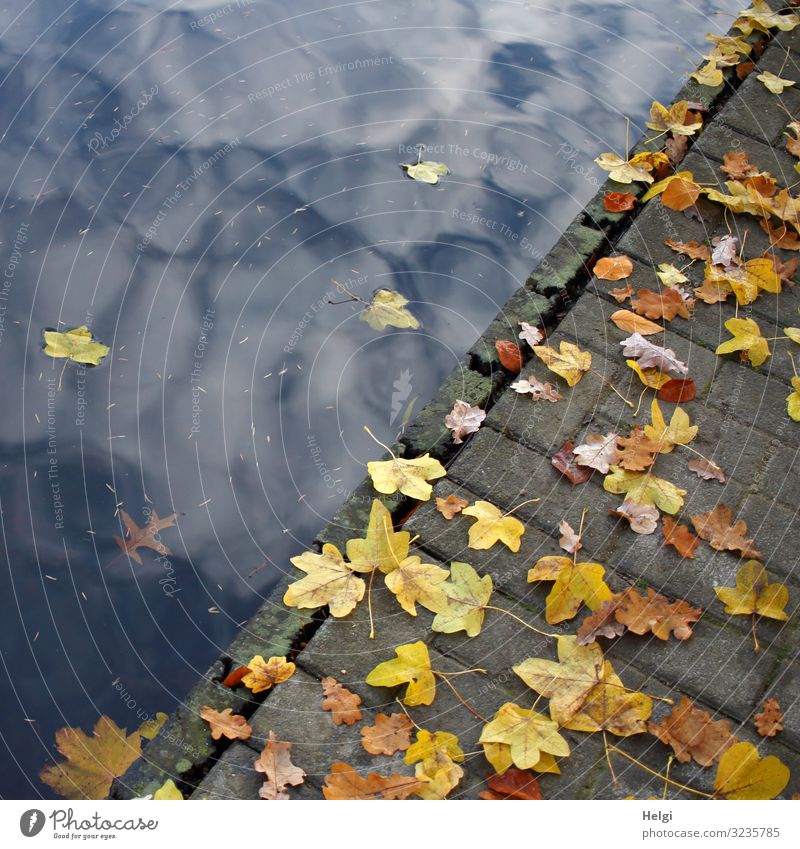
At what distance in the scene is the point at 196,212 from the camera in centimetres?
361

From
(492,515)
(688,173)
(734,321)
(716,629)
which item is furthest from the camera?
(688,173)

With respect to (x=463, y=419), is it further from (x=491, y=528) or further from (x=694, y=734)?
(x=694, y=734)

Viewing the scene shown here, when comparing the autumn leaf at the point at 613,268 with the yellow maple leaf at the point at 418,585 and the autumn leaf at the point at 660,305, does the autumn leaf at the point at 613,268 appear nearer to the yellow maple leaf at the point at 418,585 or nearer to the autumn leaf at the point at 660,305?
the autumn leaf at the point at 660,305

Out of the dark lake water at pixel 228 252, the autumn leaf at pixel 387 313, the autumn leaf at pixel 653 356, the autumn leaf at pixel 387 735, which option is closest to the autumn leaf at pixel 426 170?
the dark lake water at pixel 228 252

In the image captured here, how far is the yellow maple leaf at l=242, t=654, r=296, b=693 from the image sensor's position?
2.37m

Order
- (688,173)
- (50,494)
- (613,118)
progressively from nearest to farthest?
(50,494) < (688,173) < (613,118)

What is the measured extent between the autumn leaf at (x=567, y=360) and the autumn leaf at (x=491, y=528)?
21.3 inches

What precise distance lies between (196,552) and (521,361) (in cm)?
116

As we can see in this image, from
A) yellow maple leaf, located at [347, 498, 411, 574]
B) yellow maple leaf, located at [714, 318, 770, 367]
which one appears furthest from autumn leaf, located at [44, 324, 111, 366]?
yellow maple leaf, located at [714, 318, 770, 367]

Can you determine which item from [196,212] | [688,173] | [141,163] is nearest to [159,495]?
[196,212]

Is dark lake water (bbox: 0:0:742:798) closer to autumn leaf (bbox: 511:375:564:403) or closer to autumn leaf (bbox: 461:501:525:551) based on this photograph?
autumn leaf (bbox: 511:375:564:403)

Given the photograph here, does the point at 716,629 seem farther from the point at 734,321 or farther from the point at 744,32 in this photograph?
the point at 744,32

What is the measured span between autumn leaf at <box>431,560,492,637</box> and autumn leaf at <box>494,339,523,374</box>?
2.45 feet

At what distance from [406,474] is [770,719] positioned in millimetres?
1138
